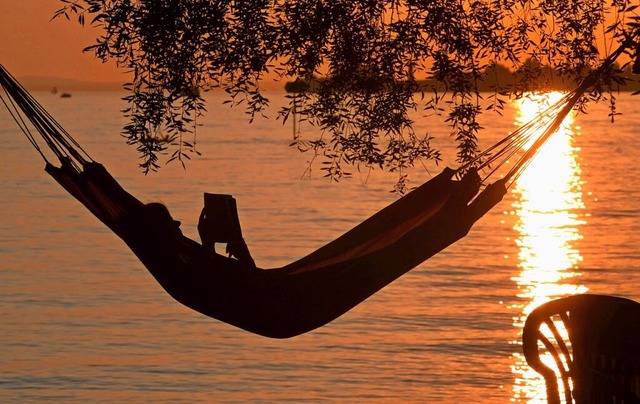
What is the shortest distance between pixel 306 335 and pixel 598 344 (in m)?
12.7

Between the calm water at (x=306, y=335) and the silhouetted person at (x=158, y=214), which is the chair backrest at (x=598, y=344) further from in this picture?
the calm water at (x=306, y=335)

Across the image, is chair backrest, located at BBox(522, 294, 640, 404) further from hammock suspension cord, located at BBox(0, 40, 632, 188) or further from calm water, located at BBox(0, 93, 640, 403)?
calm water, located at BBox(0, 93, 640, 403)

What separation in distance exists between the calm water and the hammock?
727 mm

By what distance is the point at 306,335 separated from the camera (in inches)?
697

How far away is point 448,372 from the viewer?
15250mm

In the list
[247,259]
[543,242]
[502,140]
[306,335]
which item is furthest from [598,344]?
[543,242]

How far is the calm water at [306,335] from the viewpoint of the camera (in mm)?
14664

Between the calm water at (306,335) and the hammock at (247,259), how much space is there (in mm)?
727

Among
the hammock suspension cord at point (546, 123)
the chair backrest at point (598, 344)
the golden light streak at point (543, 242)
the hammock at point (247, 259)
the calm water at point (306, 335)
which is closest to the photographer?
the chair backrest at point (598, 344)

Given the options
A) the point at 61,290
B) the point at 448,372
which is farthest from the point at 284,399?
the point at 61,290

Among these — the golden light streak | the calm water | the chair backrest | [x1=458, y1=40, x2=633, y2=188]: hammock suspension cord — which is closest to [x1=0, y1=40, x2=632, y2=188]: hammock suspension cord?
[x1=458, y1=40, x2=633, y2=188]: hammock suspension cord

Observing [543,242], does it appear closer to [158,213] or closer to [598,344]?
[158,213]

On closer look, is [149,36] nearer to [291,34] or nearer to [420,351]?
[291,34]

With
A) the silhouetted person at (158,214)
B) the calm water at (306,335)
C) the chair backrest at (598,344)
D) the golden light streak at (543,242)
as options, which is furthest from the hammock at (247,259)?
the chair backrest at (598,344)
